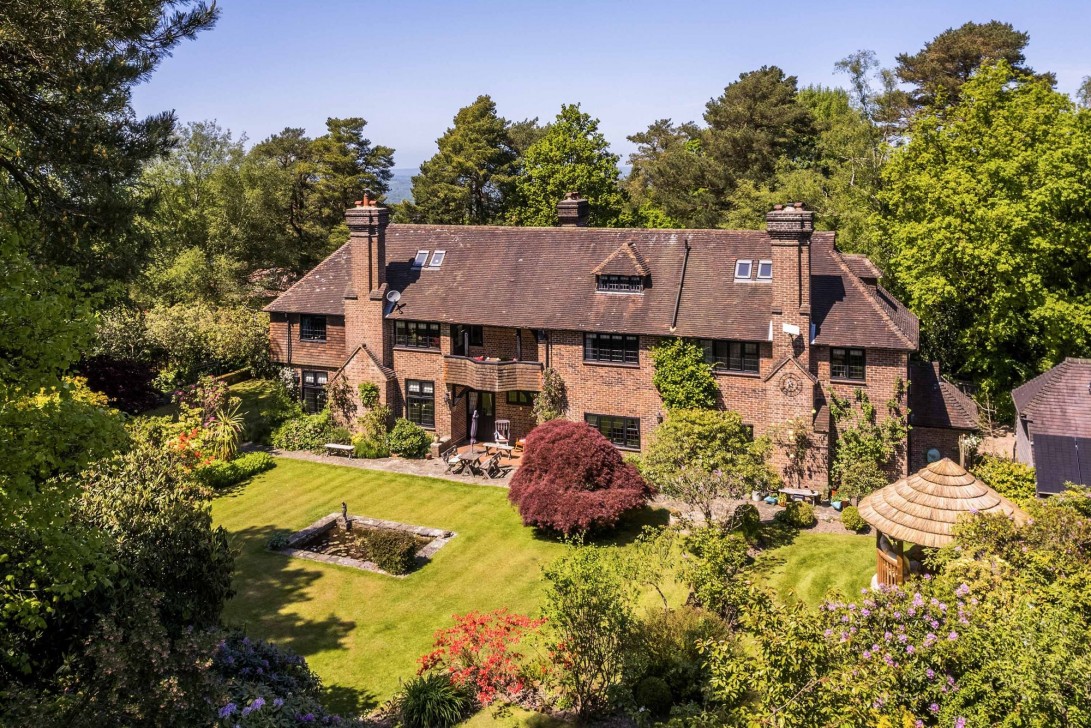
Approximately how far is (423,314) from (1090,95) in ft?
218

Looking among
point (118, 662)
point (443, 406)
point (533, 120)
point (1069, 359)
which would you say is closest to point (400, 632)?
point (118, 662)

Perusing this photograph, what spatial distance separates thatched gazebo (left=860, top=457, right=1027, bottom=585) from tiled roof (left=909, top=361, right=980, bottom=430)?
10.0m

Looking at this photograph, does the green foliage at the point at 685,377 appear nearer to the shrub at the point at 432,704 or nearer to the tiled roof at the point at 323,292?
the tiled roof at the point at 323,292

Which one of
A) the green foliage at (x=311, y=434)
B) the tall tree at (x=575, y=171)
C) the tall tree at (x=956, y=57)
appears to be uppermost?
the tall tree at (x=956, y=57)

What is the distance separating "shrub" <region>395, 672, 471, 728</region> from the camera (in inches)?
571

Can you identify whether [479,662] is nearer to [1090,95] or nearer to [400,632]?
[400,632]

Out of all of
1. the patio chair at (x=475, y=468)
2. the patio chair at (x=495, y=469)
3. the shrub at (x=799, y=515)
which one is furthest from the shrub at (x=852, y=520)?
the patio chair at (x=475, y=468)

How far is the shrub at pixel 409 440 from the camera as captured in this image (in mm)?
32094

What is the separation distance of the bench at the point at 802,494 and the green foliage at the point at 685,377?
4.18 meters

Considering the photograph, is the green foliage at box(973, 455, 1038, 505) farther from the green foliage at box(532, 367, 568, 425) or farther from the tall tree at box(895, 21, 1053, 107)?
the tall tree at box(895, 21, 1053, 107)

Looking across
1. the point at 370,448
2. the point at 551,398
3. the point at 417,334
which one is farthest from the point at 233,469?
the point at 551,398

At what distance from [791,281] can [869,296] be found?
311 centimetres

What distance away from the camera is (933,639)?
9.81 meters

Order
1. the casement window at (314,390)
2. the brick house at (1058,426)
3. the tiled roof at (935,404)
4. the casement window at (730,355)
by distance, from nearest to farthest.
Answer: the brick house at (1058,426) < the tiled roof at (935,404) < the casement window at (730,355) < the casement window at (314,390)
